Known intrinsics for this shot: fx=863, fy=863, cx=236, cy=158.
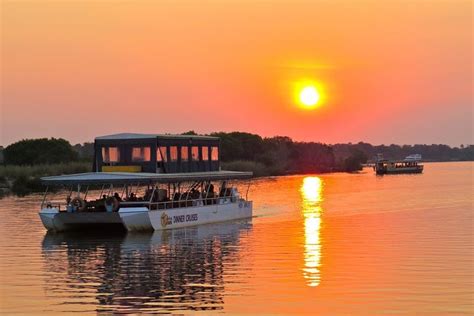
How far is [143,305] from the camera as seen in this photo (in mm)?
24219

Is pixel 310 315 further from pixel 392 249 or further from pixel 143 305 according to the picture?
pixel 392 249

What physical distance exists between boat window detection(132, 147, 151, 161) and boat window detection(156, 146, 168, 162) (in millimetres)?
488

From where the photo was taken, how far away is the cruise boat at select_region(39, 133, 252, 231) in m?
43.8

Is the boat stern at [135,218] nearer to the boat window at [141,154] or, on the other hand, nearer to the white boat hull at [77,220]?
the white boat hull at [77,220]

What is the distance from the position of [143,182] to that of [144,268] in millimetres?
12684

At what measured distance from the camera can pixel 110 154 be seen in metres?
48.0

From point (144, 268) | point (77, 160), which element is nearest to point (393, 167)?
point (77, 160)

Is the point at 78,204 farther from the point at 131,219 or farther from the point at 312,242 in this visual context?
the point at 312,242

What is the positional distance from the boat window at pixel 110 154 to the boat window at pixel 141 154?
1.02 m

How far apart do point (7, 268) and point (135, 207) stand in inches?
519

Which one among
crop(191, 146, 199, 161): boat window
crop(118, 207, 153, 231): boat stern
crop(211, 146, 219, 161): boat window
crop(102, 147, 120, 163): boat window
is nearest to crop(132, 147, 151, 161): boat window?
crop(102, 147, 120, 163): boat window

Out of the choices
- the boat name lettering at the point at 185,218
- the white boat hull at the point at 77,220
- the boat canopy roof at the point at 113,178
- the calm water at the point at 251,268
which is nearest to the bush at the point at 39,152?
Result: the calm water at the point at 251,268

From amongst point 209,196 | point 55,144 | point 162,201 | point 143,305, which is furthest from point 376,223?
point 55,144

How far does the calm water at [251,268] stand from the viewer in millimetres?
24516
